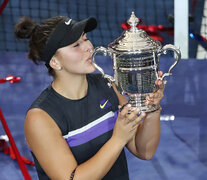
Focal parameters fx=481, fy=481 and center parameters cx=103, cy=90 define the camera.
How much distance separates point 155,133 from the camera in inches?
76.6

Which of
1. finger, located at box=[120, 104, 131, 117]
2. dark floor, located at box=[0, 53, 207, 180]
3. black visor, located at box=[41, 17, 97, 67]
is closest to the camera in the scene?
finger, located at box=[120, 104, 131, 117]

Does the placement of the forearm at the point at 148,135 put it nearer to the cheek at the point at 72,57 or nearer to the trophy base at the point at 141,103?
the trophy base at the point at 141,103

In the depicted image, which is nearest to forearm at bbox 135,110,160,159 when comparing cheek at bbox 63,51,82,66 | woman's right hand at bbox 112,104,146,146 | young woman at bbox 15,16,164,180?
young woman at bbox 15,16,164,180

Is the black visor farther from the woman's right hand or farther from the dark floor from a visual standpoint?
the dark floor

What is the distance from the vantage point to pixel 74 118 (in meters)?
1.92

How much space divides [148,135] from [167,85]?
1938mm

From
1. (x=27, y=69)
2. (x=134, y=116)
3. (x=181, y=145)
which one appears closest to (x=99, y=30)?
(x=27, y=69)

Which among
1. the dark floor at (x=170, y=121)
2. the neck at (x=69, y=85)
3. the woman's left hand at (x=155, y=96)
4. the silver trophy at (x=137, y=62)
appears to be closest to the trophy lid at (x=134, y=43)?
the silver trophy at (x=137, y=62)

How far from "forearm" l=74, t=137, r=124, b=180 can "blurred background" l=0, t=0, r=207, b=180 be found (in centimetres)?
130

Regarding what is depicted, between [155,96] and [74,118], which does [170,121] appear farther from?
[155,96]

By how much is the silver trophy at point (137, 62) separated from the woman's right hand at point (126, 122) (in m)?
0.12

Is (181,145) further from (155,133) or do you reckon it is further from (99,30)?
(99,30)

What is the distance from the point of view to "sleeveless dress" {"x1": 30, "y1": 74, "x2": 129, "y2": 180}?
189 centimetres

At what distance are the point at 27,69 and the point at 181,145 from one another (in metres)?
1.63
